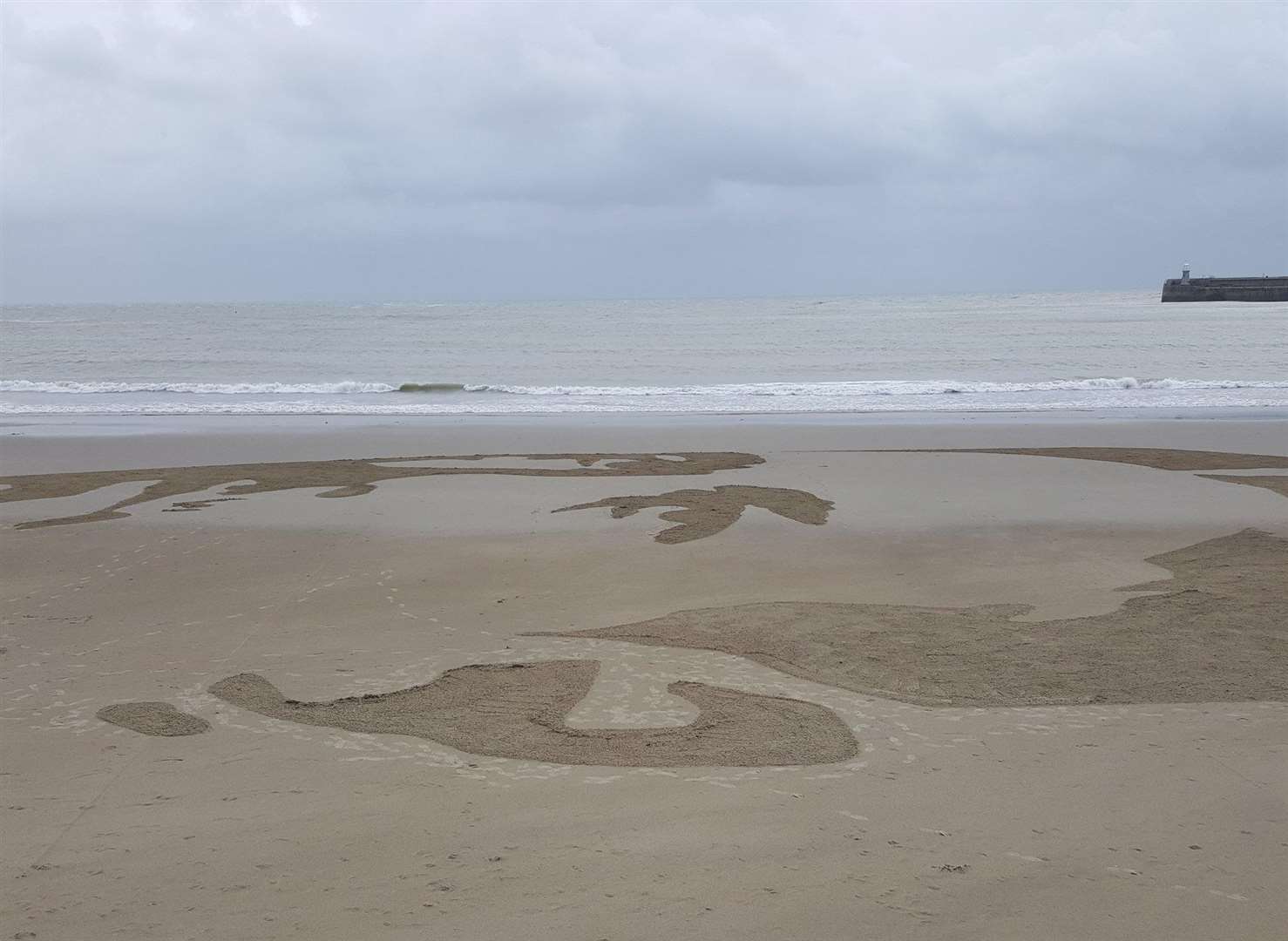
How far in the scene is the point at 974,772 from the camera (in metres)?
4.38

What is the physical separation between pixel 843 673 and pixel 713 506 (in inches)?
192

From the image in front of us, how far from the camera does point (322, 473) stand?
510 inches

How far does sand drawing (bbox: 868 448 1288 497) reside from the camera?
1195cm

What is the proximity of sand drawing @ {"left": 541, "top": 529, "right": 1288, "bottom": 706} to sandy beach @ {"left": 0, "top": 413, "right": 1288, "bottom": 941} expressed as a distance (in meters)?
0.03

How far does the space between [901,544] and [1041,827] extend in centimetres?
519

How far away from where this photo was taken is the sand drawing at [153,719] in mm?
4957

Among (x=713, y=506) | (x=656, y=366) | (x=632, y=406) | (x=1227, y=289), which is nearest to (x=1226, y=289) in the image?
(x=1227, y=289)

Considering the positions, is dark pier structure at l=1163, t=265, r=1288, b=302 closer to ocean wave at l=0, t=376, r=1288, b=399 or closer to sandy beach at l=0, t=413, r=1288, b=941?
ocean wave at l=0, t=376, r=1288, b=399

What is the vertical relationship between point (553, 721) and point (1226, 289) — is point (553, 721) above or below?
below

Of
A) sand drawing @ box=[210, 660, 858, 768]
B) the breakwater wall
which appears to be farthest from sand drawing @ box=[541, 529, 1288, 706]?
the breakwater wall

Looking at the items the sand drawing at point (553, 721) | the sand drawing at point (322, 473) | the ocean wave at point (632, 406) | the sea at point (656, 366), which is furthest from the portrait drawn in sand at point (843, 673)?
the sea at point (656, 366)

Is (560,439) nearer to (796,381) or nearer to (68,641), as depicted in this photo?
(68,641)

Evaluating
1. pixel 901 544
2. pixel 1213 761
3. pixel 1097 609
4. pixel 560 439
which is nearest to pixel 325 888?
pixel 1213 761

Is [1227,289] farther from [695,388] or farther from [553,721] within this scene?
[553,721]
